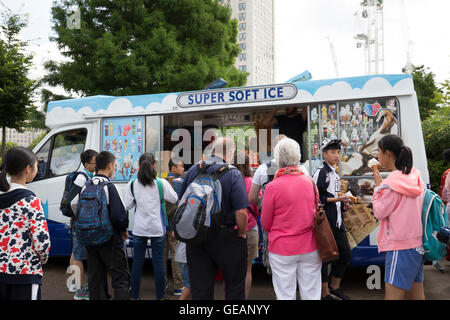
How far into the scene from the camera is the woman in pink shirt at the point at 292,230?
3.12 metres

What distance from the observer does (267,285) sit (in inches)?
221

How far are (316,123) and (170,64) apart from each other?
350 inches

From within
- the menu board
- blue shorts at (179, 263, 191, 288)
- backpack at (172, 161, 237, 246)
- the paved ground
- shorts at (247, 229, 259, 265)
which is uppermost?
the menu board

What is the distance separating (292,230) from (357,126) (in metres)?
2.61

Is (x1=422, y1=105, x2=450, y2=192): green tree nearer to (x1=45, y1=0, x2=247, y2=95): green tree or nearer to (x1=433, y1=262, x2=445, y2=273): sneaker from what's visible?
(x1=433, y1=262, x2=445, y2=273): sneaker

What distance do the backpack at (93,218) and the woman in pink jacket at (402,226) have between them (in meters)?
2.63

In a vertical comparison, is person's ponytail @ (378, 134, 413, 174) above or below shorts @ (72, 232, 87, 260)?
above

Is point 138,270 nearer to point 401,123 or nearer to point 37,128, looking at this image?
point 401,123

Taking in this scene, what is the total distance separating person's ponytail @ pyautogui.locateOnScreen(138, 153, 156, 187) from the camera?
4.50m

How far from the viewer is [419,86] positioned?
20.9 metres

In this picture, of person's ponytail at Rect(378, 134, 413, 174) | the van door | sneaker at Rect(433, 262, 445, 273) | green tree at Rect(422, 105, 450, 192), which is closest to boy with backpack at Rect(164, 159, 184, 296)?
the van door

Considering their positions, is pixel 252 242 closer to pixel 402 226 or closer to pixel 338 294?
pixel 338 294

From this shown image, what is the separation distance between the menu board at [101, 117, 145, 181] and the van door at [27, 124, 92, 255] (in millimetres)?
465

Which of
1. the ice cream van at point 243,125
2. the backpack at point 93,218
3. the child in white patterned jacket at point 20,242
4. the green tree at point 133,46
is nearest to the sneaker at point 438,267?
the ice cream van at point 243,125
